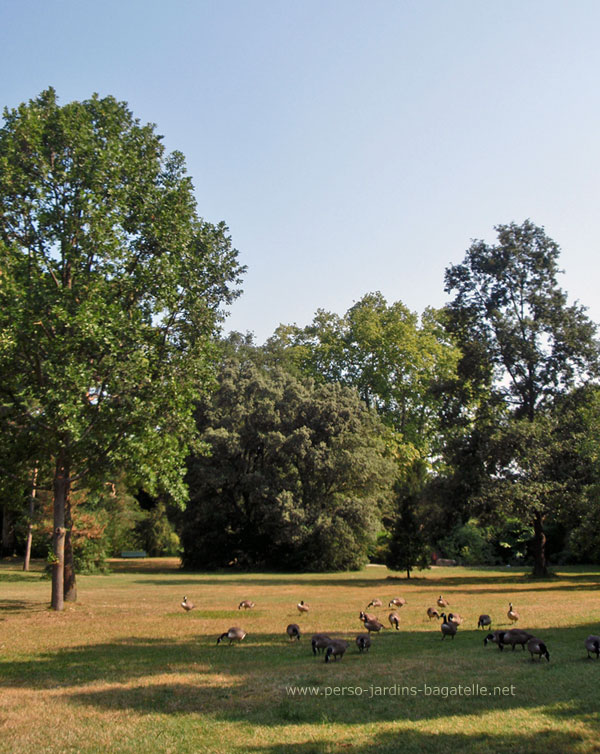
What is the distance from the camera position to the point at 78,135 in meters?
19.5

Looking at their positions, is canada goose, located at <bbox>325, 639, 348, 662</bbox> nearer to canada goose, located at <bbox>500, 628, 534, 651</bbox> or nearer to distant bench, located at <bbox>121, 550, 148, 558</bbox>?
canada goose, located at <bbox>500, 628, 534, 651</bbox>

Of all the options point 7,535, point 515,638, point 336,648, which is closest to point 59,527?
point 336,648

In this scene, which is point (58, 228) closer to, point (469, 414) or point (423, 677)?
point (423, 677)

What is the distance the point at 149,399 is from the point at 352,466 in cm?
2474

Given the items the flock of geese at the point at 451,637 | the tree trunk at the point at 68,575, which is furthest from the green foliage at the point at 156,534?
the flock of geese at the point at 451,637

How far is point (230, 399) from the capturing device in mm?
48219

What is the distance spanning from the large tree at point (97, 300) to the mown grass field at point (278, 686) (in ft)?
17.3

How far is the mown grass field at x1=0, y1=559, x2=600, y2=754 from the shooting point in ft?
24.1

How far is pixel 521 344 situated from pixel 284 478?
18274 mm

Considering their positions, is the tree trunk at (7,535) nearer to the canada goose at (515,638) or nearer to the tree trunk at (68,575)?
the tree trunk at (68,575)

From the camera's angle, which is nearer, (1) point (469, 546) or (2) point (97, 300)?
(2) point (97, 300)

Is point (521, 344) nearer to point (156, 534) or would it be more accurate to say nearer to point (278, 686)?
point (278, 686)

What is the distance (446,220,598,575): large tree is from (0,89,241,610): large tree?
20441 millimetres

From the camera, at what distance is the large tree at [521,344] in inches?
1359
